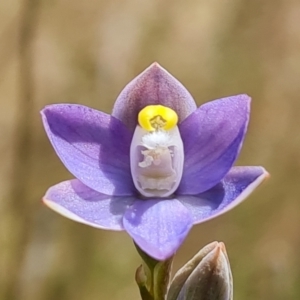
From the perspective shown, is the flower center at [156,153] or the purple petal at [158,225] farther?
the flower center at [156,153]

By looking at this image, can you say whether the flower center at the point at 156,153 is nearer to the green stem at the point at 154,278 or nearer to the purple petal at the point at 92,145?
the purple petal at the point at 92,145

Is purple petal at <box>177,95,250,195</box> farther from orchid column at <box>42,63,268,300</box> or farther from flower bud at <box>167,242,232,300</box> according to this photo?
flower bud at <box>167,242,232,300</box>

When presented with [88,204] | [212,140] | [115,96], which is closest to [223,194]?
[212,140]

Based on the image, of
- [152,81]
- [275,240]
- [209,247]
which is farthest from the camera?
[275,240]

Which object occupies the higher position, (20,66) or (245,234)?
(20,66)

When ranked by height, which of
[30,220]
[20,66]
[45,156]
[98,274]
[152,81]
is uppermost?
[152,81]

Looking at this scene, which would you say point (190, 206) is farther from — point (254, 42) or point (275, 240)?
point (254, 42)

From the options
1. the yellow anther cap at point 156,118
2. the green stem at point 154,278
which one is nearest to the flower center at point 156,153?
the yellow anther cap at point 156,118

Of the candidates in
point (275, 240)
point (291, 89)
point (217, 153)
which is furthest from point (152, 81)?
point (291, 89)
